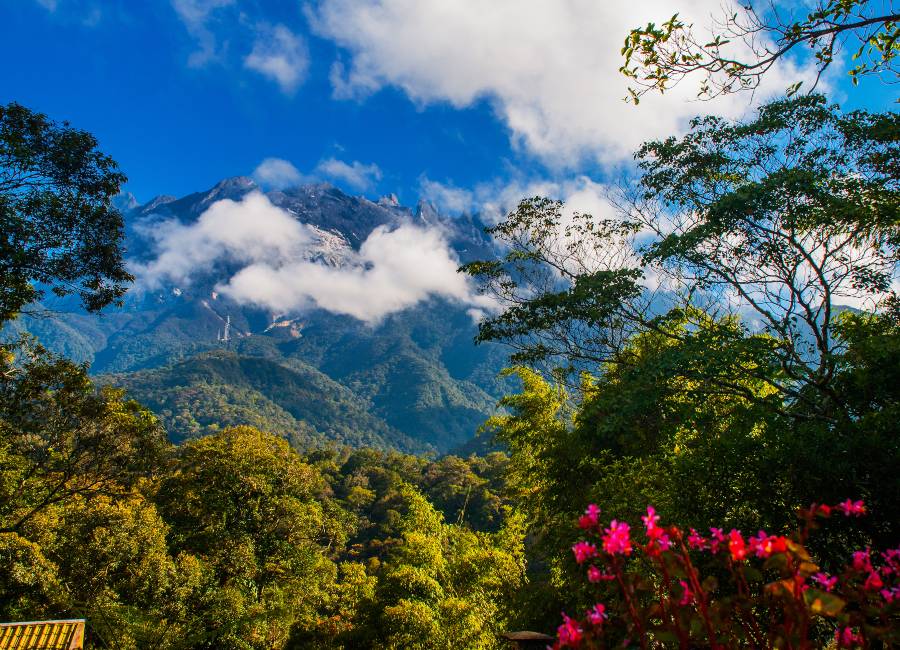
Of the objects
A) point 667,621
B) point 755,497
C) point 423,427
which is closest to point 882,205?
point 755,497

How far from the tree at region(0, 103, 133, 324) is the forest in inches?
1.5

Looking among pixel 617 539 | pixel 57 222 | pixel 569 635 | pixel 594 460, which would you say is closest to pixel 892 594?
pixel 617 539

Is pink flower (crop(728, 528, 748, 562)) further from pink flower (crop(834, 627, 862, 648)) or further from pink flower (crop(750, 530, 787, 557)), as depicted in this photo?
pink flower (crop(834, 627, 862, 648))

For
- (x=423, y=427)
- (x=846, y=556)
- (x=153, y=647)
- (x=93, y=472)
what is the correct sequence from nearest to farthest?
(x=846, y=556) < (x=93, y=472) < (x=153, y=647) < (x=423, y=427)

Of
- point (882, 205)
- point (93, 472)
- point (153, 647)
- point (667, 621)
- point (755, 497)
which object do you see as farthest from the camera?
point (153, 647)

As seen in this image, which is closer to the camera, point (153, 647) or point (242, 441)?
point (153, 647)

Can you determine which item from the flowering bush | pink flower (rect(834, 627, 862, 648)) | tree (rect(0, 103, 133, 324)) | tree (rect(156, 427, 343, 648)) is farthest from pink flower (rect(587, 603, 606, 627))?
tree (rect(156, 427, 343, 648))

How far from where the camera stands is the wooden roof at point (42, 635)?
8758 mm

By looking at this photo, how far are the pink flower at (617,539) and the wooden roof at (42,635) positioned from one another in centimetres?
1220

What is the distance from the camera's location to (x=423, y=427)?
638 feet

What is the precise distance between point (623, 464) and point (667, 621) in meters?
6.84

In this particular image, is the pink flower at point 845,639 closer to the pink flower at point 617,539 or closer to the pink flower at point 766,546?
the pink flower at point 766,546

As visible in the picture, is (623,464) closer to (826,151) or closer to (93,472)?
(826,151)

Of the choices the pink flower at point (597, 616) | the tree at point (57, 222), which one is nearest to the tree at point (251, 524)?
the tree at point (57, 222)
